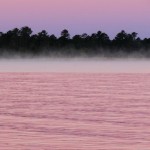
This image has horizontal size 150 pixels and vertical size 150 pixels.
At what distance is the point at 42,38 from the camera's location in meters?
120

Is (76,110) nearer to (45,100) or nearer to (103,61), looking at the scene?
(45,100)

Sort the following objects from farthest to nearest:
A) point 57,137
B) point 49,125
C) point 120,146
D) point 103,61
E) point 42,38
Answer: point 103,61
point 42,38
point 49,125
point 57,137
point 120,146

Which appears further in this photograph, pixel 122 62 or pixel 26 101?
pixel 122 62

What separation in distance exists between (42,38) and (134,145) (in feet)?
322

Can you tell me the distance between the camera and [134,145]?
2211 centimetres

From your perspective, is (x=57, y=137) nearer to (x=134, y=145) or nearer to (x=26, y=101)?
(x=134, y=145)

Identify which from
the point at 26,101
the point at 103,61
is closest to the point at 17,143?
the point at 26,101

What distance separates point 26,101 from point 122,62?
448ft

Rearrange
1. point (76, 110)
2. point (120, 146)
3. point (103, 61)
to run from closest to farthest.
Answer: point (120, 146), point (76, 110), point (103, 61)

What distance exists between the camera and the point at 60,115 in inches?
1244

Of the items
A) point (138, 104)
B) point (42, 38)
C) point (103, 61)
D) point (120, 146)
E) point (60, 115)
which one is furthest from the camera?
point (103, 61)

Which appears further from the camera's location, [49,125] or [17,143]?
[49,125]

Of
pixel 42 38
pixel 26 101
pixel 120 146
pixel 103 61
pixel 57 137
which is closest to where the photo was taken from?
pixel 120 146

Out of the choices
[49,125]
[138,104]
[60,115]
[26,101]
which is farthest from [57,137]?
[26,101]
